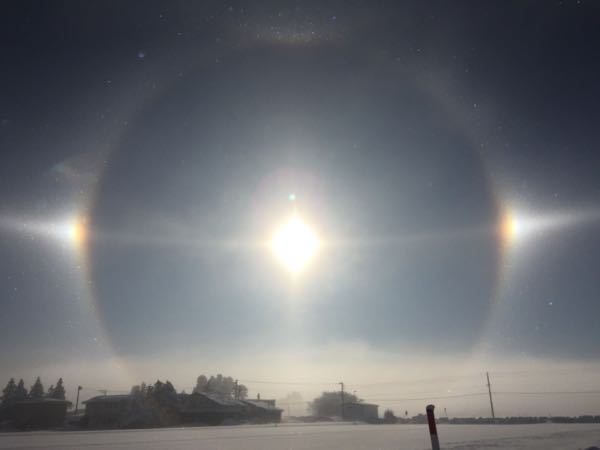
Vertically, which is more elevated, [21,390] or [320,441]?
[21,390]

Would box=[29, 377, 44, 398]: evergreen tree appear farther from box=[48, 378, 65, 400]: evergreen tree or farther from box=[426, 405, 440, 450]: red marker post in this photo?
box=[426, 405, 440, 450]: red marker post

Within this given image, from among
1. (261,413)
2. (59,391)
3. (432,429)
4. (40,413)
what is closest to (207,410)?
(261,413)

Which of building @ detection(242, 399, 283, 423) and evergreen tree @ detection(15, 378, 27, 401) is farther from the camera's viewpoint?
evergreen tree @ detection(15, 378, 27, 401)

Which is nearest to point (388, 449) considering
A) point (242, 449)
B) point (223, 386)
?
point (242, 449)

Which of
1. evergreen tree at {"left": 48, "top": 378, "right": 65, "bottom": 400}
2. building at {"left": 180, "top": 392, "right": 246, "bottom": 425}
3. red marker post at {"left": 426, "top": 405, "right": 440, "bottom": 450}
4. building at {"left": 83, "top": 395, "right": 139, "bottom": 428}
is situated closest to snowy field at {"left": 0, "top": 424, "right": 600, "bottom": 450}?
red marker post at {"left": 426, "top": 405, "right": 440, "bottom": 450}

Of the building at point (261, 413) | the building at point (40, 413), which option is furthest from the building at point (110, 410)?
the building at point (261, 413)

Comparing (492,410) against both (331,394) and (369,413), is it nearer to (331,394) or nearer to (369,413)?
(369,413)

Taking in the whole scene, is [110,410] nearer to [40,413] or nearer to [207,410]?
[40,413]
